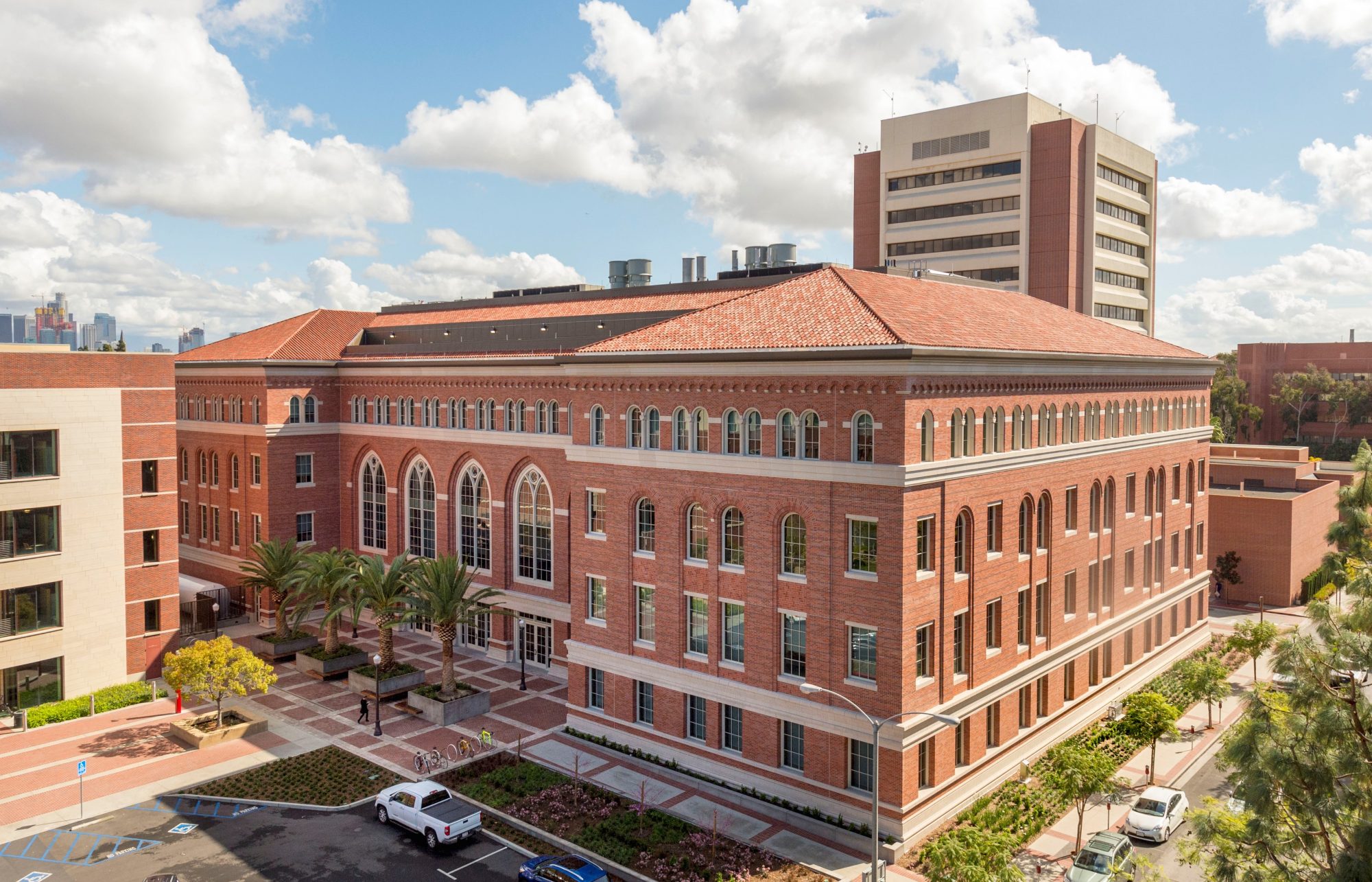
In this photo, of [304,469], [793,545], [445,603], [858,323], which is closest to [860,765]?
[793,545]

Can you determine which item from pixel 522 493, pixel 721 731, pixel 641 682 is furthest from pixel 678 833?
pixel 522 493

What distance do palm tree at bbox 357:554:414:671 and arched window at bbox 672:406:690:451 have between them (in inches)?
651

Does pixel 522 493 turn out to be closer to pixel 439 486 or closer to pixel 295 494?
pixel 439 486

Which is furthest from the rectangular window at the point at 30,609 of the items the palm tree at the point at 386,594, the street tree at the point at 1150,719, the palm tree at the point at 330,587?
the street tree at the point at 1150,719

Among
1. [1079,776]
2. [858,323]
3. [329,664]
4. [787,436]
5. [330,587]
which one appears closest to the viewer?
[1079,776]

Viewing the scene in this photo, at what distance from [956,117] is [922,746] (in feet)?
216

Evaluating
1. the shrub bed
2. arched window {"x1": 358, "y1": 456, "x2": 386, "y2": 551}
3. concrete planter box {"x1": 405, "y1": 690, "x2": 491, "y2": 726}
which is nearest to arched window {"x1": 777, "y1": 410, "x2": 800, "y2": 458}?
the shrub bed

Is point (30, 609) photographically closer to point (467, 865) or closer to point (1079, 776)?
point (467, 865)

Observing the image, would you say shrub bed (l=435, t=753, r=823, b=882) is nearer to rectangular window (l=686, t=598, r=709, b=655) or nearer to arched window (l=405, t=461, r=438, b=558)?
rectangular window (l=686, t=598, r=709, b=655)

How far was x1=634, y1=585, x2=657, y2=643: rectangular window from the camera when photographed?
36.0 meters

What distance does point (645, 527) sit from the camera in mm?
36156

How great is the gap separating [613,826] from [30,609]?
2932 centimetres

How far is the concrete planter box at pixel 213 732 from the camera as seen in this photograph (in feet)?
126

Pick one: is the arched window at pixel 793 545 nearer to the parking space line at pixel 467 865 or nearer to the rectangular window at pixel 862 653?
the rectangular window at pixel 862 653
